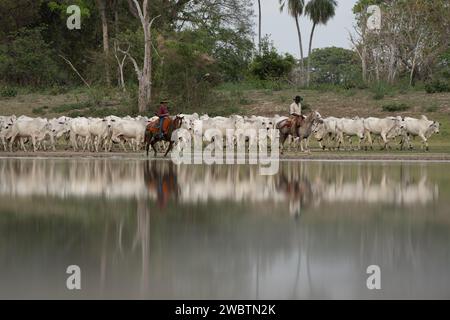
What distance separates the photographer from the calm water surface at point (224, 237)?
770 centimetres

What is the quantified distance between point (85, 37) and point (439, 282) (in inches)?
2432

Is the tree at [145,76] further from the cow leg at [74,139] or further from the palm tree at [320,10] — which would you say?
the palm tree at [320,10]

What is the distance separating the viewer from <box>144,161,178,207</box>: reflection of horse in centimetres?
1618

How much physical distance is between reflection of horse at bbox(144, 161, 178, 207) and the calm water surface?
40 millimetres

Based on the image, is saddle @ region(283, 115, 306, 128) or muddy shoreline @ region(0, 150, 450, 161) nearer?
muddy shoreline @ region(0, 150, 450, 161)

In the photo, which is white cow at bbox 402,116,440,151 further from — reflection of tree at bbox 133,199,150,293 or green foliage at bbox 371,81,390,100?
reflection of tree at bbox 133,199,150,293

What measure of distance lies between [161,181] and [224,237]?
9230 mm

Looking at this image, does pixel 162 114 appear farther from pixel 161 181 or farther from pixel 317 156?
pixel 161 181

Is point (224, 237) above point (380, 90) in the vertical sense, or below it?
below

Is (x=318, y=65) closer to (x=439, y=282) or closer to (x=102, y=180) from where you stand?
(x=102, y=180)

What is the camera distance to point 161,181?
1984cm

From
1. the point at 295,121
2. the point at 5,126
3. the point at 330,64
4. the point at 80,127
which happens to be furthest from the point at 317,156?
the point at 330,64

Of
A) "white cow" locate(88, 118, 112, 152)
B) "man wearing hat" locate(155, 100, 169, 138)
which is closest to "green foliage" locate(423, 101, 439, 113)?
"white cow" locate(88, 118, 112, 152)

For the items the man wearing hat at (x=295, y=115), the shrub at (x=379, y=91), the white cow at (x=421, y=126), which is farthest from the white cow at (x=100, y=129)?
the shrub at (x=379, y=91)
